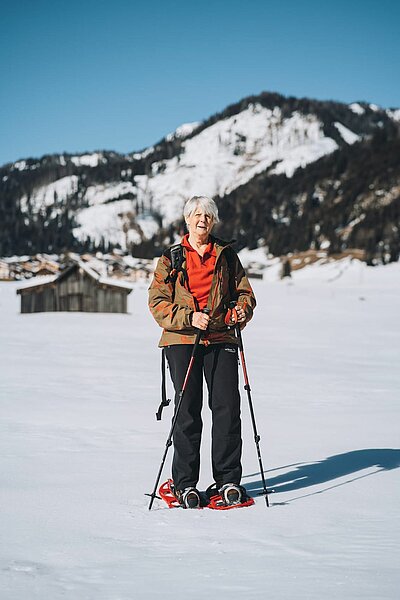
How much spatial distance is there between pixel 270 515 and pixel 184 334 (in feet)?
4.23

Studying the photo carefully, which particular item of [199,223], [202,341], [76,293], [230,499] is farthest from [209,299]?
[76,293]

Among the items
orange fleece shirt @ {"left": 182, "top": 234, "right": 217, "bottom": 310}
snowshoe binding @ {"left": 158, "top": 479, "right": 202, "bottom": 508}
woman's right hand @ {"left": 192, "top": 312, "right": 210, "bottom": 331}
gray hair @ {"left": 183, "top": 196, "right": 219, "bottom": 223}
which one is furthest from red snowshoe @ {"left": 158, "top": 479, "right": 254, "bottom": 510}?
gray hair @ {"left": 183, "top": 196, "right": 219, "bottom": 223}

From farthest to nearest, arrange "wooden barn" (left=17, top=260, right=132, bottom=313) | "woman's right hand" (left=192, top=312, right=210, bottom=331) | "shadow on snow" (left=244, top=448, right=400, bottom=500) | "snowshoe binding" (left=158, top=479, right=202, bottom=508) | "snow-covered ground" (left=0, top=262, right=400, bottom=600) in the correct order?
"wooden barn" (left=17, top=260, right=132, bottom=313) < "shadow on snow" (left=244, top=448, right=400, bottom=500) < "snowshoe binding" (left=158, top=479, right=202, bottom=508) < "woman's right hand" (left=192, top=312, right=210, bottom=331) < "snow-covered ground" (left=0, top=262, right=400, bottom=600)

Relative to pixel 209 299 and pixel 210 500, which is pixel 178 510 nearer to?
pixel 210 500

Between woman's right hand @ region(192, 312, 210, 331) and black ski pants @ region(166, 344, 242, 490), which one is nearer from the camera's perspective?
woman's right hand @ region(192, 312, 210, 331)

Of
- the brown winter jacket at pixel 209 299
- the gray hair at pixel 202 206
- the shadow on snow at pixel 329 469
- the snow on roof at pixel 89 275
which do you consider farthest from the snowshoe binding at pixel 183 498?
the snow on roof at pixel 89 275

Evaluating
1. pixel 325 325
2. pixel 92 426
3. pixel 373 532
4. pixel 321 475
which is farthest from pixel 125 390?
pixel 325 325

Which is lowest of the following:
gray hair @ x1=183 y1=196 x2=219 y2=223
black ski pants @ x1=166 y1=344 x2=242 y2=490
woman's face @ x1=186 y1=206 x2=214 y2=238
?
black ski pants @ x1=166 y1=344 x2=242 y2=490

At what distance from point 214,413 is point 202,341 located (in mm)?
508

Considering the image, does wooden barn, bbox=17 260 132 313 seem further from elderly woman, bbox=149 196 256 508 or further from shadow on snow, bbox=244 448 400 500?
elderly woman, bbox=149 196 256 508

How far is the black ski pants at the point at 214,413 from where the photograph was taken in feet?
15.1

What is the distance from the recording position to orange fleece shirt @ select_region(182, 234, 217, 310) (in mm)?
4598

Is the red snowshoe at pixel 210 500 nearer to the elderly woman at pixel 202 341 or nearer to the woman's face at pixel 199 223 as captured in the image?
the elderly woman at pixel 202 341

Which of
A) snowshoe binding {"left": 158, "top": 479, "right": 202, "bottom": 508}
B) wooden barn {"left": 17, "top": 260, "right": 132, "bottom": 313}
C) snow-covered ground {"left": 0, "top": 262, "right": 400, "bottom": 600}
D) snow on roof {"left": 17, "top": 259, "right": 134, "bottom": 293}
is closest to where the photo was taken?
snow-covered ground {"left": 0, "top": 262, "right": 400, "bottom": 600}
